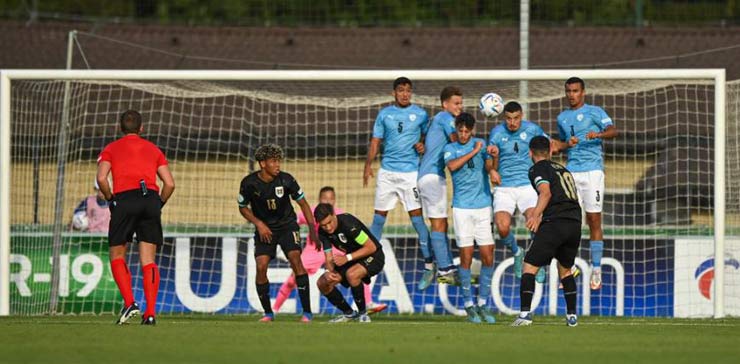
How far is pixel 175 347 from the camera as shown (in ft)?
35.2

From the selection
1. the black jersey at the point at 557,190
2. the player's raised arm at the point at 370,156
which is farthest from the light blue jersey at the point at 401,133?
the black jersey at the point at 557,190

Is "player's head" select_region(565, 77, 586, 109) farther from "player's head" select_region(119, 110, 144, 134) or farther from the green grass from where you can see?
"player's head" select_region(119, 110, 144, 134)

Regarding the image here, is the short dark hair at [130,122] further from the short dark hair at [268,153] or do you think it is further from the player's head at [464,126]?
the player's head at [464,126]

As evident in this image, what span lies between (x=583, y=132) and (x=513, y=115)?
1.08 m

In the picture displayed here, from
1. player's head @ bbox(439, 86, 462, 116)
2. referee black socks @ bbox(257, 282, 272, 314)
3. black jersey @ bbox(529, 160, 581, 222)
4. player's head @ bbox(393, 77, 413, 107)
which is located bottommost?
Result: referee black socks @ bbox(257, 282, 272, 314)

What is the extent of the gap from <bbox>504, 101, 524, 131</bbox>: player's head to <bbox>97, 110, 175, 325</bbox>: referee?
157 inches

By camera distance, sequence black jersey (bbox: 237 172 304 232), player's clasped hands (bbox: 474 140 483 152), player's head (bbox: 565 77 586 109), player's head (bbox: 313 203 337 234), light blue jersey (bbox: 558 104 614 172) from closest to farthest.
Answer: player's head (bbox: 313 203 337 234), black jersey (bbox: 237 172 304 232), player's clasped hands (bbox: 474 140 483 152), player's head (bbox: 565 77 586 109), light blue jersey (bbox: 558 104 614 172)

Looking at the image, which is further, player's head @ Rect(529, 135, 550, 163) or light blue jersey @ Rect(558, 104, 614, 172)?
light blue jersey @ Rect(558, 104, 614, 172)

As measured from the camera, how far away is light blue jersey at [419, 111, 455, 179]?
1573 cm

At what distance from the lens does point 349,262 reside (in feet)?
48.9

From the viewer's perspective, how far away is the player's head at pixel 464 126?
15.0 metres

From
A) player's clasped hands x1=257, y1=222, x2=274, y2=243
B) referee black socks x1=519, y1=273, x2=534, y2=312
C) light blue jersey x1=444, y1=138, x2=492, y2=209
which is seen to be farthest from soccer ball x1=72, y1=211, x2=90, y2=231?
referee black socks x1=519, y1=273, x2=534, y2=312

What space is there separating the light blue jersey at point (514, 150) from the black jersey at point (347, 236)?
1.81 m

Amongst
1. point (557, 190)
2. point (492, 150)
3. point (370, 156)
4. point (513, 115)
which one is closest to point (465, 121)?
point (492, 150)
